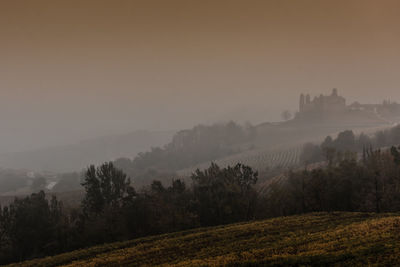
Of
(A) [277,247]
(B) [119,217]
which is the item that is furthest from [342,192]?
(B) [119,217]

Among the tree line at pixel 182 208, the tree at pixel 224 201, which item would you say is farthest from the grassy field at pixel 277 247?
the tree at pixel 224 201

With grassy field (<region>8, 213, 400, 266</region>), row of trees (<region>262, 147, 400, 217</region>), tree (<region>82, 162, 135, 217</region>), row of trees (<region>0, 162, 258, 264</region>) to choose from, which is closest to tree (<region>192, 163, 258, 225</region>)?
row of trees (<region>0, 162, 258, 264</region>)

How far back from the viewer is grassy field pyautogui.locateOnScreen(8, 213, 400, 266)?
102 ft

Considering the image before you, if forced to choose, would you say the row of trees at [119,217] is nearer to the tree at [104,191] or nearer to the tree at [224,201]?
the tree at [224,201]

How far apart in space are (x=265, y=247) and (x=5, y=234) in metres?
75.0

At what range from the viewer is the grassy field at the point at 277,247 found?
31.0m

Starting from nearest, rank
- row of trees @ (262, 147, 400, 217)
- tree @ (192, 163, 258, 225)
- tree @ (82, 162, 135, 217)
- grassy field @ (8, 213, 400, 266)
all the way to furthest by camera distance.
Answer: grassy field @ (8, 213, 400, 266) < row of trees @ (262, 147, 400, 217) < tree @ (192, 163, 258, 225) < tree @ (82, 162, 135, 217)

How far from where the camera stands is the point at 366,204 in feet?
253

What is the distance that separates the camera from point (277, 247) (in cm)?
3891

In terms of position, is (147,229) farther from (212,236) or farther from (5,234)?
(5,234)

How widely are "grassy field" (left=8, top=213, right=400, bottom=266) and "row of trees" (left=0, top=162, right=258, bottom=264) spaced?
18.6 metres

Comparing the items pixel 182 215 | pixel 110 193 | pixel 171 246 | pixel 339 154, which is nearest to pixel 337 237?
pixel 171 246

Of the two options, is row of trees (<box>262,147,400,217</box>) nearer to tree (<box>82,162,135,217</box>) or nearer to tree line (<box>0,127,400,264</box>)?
tree line (<box>0,127,400,264</box>)

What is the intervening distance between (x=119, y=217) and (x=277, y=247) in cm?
5308
